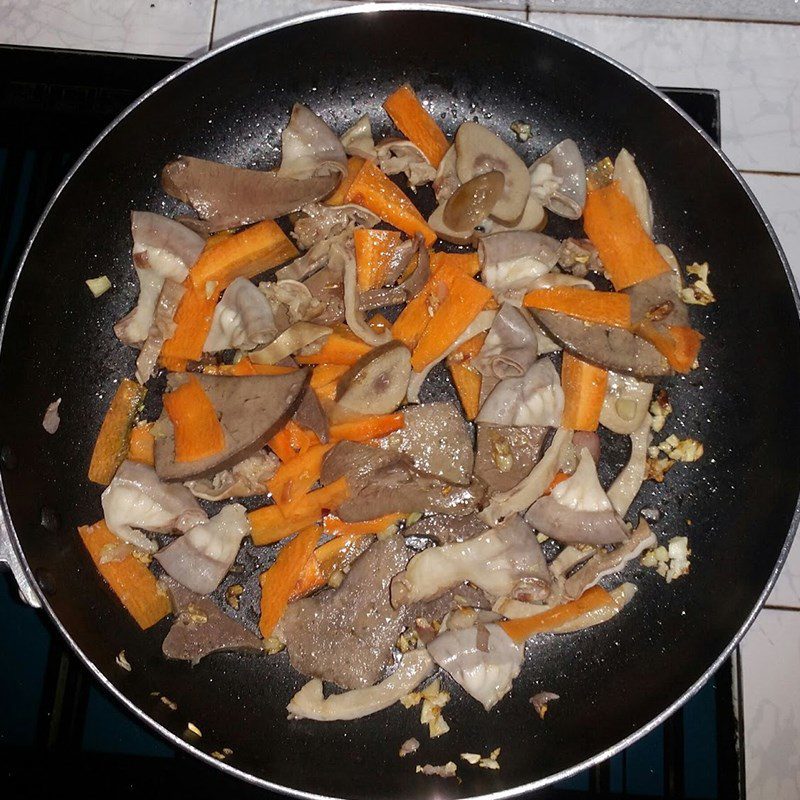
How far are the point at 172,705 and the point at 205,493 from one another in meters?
0.42

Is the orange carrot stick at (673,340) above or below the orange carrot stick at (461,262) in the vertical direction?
below

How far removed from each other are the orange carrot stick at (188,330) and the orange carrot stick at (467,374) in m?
0.50

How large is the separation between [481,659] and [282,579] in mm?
414

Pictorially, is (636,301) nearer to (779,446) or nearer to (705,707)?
(779,446)

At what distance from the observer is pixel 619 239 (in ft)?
4.69

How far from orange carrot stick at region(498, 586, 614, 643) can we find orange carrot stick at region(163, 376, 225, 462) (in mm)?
673

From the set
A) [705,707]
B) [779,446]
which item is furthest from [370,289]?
[705,707]

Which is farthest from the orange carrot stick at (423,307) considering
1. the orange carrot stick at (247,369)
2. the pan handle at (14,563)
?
the pan handle at (14,563)

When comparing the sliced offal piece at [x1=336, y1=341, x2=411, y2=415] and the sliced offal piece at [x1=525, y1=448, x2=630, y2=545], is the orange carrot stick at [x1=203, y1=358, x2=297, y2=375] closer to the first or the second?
the sliced offal piece at [x1=336, y1=341, x2=411, y2=415]

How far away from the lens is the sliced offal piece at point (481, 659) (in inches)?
53.3

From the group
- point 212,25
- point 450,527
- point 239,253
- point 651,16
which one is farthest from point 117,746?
point 651,16

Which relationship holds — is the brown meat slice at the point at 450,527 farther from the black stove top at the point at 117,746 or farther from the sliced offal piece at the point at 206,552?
the black stove top at the point at 117,746

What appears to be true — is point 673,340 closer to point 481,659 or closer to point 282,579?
point 481,659

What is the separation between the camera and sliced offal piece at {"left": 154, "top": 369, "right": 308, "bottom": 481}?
A: 1320 millimetres
